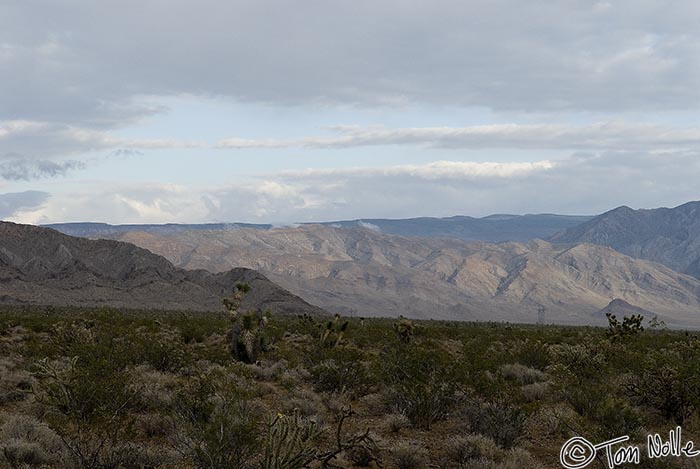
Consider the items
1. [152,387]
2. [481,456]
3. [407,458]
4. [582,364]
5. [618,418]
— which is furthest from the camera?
[582,364]

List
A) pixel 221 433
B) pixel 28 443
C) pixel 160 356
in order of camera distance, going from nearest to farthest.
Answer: pixel 221 433, pixel 28 443, pixel 160 356

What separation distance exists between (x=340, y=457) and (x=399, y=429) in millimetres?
2507

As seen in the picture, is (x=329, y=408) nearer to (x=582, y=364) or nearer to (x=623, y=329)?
(x=582, y=364)

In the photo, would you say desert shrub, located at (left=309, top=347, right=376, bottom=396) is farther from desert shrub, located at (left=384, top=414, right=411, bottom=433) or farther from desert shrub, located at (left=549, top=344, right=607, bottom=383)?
desert shrub, located at (left=549, top=344, right=607, bottom=383)

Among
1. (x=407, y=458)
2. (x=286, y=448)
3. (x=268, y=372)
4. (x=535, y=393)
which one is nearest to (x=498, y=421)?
(x=407, y=458)

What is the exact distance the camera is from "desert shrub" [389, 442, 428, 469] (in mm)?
10883

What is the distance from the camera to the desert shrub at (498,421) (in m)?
11.9

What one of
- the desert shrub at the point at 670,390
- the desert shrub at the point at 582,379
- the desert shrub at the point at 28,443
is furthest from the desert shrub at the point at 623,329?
the desert shrub at the point at 28,443

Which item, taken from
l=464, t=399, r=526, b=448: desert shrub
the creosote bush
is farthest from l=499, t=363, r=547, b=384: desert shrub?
l=464, t=399, r=526, b=448: desert shrub

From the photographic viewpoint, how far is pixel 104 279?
379 feet
